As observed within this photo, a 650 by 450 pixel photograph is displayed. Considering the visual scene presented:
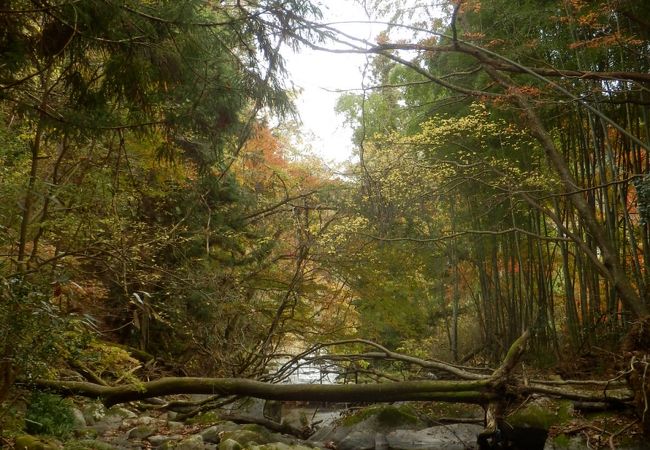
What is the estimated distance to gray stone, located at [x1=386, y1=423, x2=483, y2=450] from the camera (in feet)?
19.7

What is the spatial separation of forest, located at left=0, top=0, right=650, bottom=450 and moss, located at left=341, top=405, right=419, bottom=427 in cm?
36

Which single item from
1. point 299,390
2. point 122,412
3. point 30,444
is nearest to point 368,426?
point 299,390

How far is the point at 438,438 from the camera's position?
6176 millimetres

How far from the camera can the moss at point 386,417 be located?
666cm

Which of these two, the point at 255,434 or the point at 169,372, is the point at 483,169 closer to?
the point at 255,434

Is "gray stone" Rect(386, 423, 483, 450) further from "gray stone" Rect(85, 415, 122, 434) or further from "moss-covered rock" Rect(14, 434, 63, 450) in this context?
"moss-covered rock" Rect(14, 434, 63, 450)

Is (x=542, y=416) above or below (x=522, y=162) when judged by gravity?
below

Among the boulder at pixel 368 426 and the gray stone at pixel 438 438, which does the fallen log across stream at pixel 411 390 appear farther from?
the boulder at pixel 368 426

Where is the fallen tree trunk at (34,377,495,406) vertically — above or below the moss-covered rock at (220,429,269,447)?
above

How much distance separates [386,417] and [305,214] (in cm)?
378

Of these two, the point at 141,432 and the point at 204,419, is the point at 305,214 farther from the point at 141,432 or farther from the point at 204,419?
the point at 141,432

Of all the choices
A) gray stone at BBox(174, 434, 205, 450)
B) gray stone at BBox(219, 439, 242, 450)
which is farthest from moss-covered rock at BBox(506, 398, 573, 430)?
Result: gray stone at BBox(174, 434, 205, 450)

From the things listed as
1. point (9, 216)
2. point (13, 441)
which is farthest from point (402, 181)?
point (13, 441)

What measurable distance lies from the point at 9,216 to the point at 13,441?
7.42 ft
